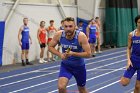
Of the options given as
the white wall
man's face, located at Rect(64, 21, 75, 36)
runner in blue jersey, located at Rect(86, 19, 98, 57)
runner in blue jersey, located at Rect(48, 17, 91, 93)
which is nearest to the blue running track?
the white wall

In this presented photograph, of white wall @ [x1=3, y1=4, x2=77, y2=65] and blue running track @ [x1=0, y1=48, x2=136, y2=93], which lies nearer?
blue running track @ [x1=0, y1=48, x2=136, y2=93]

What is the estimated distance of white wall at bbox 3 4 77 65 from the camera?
1473cm

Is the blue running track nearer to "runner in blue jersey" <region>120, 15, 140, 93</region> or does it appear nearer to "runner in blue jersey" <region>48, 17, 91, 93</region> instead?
"runner in blue jersey" <region>120, 15, 140, 93</region>

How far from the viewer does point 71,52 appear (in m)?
6.15

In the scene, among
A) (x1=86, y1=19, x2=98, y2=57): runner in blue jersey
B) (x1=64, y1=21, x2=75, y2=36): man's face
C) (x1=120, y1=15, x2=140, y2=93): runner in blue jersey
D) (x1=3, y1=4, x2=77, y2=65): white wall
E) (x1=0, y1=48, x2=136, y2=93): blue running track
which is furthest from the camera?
(x1=86, y1=19, x2=98, y2=57): runner in blue jersey

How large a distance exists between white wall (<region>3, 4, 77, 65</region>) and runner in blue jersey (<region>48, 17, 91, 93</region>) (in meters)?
8.42

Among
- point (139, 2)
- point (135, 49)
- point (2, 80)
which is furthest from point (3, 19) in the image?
point (139, 2)

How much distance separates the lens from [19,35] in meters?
14.1

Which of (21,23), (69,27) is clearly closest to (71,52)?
(69,27)

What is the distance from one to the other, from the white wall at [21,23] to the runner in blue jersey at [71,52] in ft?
27.6

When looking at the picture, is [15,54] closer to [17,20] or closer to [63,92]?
[17,20]

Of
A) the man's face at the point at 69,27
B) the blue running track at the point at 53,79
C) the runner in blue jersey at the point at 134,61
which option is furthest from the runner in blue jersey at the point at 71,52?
the blue running track at the point at 53,79

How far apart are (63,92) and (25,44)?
834 centimetres

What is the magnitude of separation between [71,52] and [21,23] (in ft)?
31.4
